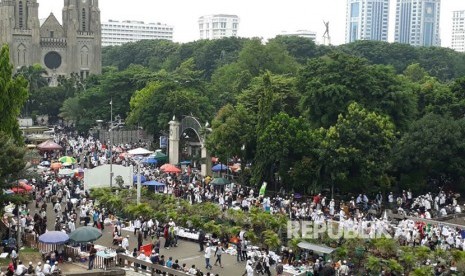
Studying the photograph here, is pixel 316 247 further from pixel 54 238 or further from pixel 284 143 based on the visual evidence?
pixel 284 143

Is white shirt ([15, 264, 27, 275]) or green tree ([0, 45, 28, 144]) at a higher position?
green tree ([0, 45, 28, 144])

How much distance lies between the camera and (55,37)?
10169 cm

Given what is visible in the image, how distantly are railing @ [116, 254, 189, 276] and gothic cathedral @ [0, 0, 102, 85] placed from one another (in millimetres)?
77224

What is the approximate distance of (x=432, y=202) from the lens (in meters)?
39.2

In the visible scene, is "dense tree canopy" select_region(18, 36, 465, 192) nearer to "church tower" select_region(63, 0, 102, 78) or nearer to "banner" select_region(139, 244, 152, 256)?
"banner" select_region(139, 244, 152, 256)

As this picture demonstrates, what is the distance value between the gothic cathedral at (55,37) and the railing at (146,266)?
253ft

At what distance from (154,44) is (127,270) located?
109283mm

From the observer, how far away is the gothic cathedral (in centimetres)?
9862

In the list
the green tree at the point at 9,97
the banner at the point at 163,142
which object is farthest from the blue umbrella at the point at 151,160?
the green tree at the point at 9,97

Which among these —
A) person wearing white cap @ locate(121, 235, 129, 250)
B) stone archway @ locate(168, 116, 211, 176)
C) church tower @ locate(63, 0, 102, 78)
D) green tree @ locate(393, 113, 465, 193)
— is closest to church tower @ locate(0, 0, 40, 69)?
church tower @ locate(63, 0, 102, 78)

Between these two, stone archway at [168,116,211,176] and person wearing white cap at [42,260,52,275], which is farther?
stone archway at [168,116,211,176]

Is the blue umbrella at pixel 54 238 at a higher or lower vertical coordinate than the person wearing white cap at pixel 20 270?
higher

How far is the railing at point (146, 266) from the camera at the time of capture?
84.9 feet

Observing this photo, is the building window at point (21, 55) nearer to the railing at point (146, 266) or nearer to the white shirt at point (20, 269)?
the railing at point (146, 266)
